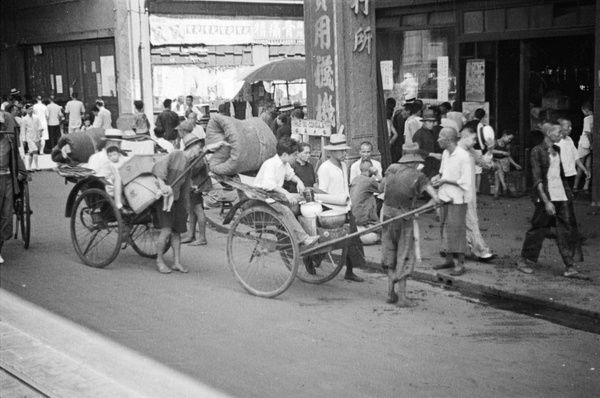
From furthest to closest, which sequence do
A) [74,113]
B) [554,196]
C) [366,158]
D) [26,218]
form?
[74,113] < [366,158] < [26,218] < [554,196]

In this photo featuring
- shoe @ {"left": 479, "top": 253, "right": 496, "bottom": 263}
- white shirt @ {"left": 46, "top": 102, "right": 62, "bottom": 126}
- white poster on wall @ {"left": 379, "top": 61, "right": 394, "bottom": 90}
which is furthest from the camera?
white shirt @ {"left": 46, "top": 102, "right": 62, "bottom": 126}

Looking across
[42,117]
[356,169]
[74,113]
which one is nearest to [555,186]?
[356,169]

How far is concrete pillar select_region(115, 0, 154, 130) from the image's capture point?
25562 mm

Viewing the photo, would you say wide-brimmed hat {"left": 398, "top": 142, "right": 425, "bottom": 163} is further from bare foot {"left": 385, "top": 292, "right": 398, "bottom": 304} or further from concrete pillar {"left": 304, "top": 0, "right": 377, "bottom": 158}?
concrete pillar {"left": 304, "top": 0, "right": 377, "bottom": 158}

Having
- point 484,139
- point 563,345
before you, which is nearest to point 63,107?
point 484,139

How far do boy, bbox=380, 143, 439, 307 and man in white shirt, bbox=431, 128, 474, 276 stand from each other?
1.21m

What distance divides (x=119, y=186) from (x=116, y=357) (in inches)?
134

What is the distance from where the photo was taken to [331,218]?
8.87 meters

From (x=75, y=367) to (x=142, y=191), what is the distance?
376cm

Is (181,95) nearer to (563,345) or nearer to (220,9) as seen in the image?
(220,9)

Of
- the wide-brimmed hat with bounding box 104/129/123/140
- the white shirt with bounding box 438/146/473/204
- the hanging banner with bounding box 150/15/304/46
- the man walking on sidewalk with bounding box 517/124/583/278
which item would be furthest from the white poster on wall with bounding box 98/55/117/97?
the man walking on sidewalk with bounding box 517/124/583/278

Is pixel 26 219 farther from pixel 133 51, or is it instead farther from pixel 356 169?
pixel 133 51

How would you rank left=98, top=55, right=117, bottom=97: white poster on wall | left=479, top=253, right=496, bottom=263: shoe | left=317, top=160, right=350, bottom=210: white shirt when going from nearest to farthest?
left=317, top=160, right=350, bottom=210: white shirt < left=479, top=253, right=496, bottom=263: shoe < left=98, top=55, right=117, bottom=97: white poster on wall

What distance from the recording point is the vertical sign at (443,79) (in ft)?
55.8
